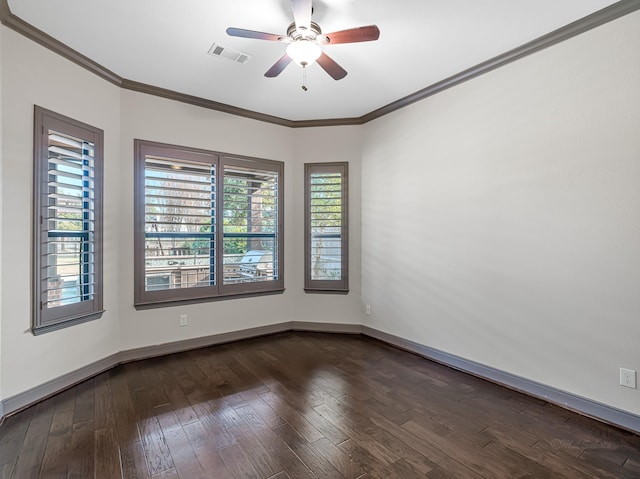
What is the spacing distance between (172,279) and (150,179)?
44.2 inches

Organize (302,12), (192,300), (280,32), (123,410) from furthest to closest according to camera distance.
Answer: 1. (192,300)
2. (280,32)
3. (123,410)
4. (302,12)

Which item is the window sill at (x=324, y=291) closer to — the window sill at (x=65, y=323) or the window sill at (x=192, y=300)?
the window sill at (x=192, y=300)

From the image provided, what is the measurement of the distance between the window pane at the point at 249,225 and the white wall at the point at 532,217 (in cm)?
161

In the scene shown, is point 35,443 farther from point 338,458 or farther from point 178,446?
point 338,458

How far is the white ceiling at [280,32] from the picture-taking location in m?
2.28

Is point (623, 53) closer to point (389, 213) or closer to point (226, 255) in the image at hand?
point (389, 213)

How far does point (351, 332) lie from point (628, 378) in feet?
9.11

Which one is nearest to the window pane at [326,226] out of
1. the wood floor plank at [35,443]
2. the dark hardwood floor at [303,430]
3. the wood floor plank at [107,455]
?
the dark hardwood floor at [303,430]

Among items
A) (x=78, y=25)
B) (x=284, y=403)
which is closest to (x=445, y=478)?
(x=284, y=403)

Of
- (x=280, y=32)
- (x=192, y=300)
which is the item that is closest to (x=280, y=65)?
(x=280, y=32)

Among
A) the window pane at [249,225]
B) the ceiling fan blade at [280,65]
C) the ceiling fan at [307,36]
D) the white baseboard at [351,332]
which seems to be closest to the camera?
the ceiling fan at [307,36]

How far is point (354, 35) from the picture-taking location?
2170mm

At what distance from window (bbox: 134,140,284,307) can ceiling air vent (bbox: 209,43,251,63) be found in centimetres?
122

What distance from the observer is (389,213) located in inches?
158
